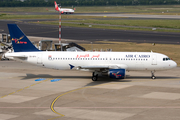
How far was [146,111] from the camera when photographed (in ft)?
107

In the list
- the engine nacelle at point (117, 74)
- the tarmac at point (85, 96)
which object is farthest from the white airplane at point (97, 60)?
the tarmac at point (85, 96)

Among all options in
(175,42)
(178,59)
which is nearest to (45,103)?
(178,59)

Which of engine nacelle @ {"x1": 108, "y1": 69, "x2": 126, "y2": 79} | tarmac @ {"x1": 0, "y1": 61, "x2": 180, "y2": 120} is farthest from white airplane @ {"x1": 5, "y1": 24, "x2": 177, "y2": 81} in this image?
tarmac @ {"x1": 0, "y1": 61, "x2": 180, "y2": 120}

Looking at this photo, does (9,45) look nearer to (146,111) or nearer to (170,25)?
(146,111)

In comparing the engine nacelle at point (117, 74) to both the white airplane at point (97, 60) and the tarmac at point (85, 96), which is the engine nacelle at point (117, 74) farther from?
the white airplane at point (97, 60)

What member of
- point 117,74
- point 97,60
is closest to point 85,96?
point 117,74

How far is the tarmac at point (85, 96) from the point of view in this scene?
3173 centimetres

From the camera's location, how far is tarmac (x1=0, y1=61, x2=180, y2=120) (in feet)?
104

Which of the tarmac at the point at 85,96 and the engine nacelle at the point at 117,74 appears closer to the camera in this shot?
the tarmac at the point at 85,96

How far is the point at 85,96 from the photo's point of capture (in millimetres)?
39469

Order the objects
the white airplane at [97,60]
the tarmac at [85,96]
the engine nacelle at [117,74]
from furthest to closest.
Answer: the white airplane at [97,60] → the engine nacelle at [117,74] → the tarmac at [85,96]

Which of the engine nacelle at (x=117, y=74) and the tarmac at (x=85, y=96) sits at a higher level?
the engine nacelle at (x=117, y=74)

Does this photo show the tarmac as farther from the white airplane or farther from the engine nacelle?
the white airplane

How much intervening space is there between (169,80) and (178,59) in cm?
1988
